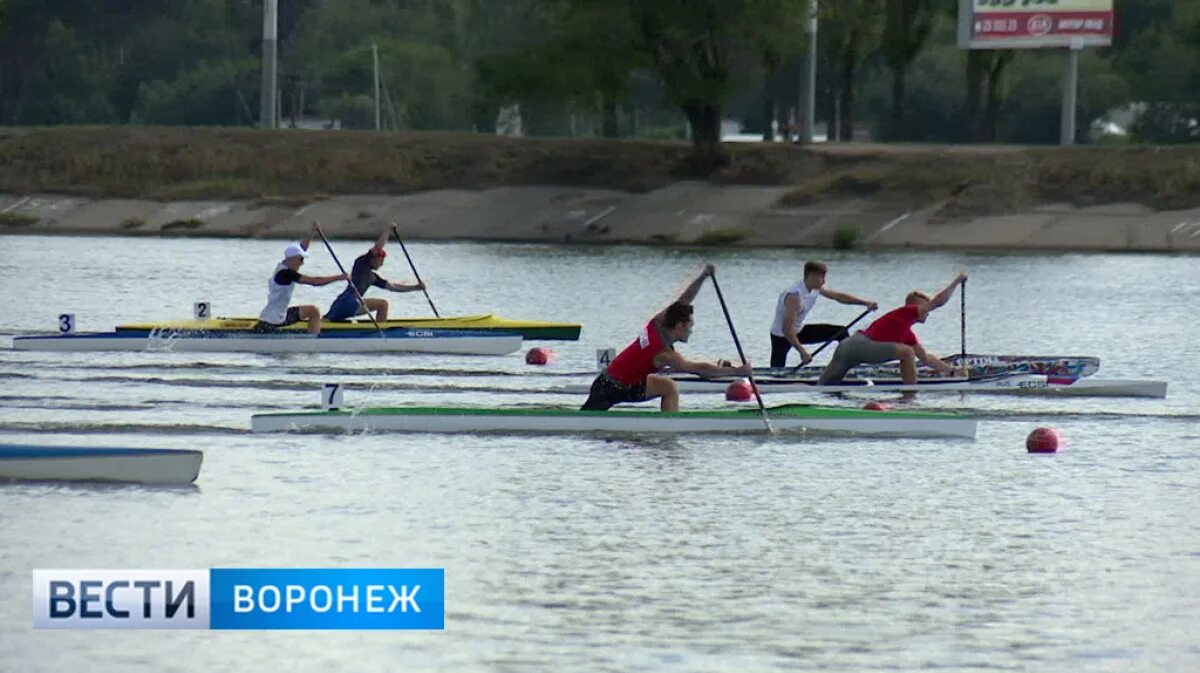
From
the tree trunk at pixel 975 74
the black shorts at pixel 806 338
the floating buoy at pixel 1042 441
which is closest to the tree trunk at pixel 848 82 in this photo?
the tree trunk at pixel 975 74

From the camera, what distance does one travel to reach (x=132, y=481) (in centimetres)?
2216

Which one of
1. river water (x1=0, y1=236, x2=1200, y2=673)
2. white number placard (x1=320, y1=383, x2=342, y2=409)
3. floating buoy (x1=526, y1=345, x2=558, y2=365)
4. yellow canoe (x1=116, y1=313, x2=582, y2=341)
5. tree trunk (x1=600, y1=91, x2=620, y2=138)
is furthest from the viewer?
tree trunk (x1=600, y1=91, x2=620, y2=138)

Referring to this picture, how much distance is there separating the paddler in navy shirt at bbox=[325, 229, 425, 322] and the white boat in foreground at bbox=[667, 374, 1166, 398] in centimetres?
553

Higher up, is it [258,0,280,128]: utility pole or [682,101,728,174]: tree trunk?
[258,0,280,128]: utility pole

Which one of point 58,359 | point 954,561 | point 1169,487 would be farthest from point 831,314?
point 954,561

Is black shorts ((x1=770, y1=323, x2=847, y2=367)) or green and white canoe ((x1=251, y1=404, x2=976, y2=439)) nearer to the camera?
green and white canoe ((x1=251, y1=404, x2=976, y2=439))

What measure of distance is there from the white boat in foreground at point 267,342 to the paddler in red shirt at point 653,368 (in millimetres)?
10276

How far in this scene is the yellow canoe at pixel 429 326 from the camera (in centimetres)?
3538

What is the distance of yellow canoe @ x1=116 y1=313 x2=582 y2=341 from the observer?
35.4 m

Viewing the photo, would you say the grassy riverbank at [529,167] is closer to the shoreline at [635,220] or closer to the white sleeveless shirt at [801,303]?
the shoreline at [635,220]

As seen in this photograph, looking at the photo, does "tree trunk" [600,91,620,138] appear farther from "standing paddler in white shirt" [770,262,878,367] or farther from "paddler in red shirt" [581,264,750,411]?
"paddler in red shirt" [581,264,750,411]

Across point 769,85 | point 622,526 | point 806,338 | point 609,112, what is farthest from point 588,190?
point 622,526

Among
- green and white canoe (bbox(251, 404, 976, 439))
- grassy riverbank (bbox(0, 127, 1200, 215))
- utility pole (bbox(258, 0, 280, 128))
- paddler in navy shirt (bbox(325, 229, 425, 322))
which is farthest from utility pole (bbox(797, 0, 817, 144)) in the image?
green and white canoe (bbox(251, 404, 976, 439))

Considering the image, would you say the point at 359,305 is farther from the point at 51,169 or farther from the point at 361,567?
the point at 51,169
